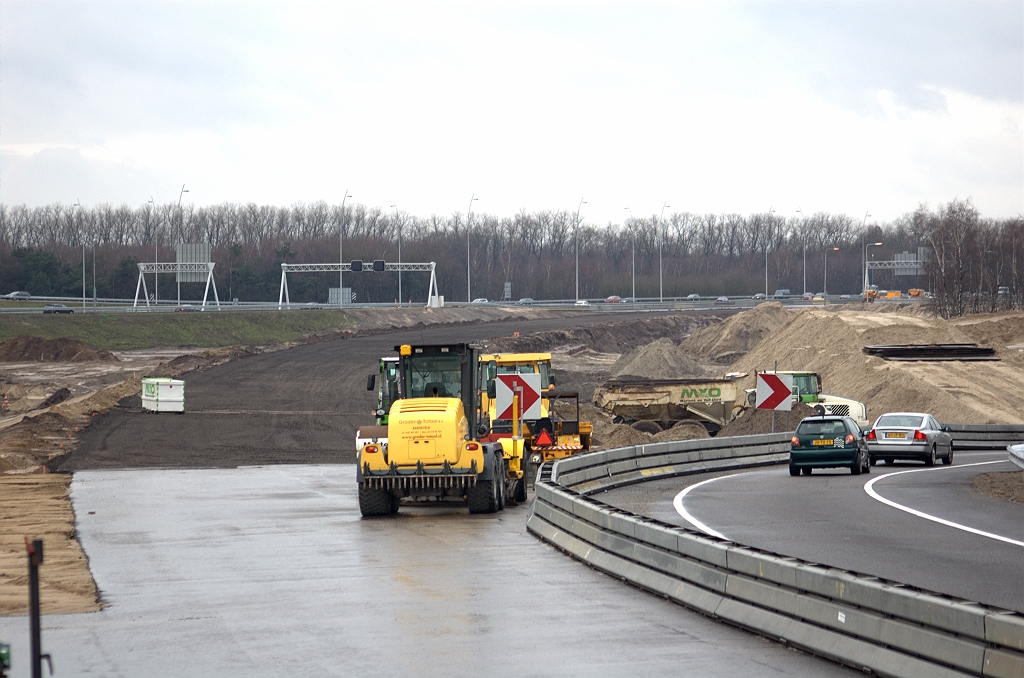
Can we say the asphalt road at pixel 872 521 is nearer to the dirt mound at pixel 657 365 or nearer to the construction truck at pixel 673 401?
the construction truck at pixel 673 401

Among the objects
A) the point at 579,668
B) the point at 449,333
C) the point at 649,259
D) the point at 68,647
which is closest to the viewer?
the point at 579,668

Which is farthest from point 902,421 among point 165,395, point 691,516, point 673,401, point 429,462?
point 165,395

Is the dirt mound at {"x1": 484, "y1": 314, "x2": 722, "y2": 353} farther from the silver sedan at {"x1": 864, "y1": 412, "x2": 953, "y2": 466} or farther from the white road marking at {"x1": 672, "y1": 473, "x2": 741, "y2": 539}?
the white road marking at {"x1": 672, "y1": 473, "x2": 741, "y2": 539}

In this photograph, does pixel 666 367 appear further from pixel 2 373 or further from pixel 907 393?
pixel 2 373

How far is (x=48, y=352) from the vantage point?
74.1 meters

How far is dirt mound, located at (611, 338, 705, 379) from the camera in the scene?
205 feet

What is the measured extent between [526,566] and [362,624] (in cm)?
393

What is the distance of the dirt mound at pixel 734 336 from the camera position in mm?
80938

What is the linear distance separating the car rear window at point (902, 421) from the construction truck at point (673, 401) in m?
11.6

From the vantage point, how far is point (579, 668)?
875 cm

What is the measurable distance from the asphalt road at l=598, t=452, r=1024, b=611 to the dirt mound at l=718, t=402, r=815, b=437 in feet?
36.2

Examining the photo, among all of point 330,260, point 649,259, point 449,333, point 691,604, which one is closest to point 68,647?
point 691,604

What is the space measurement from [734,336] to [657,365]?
21.6 meters

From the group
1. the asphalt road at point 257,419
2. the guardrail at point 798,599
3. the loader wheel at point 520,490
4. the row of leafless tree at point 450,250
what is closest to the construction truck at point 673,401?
the asphalt road at point 257,419
